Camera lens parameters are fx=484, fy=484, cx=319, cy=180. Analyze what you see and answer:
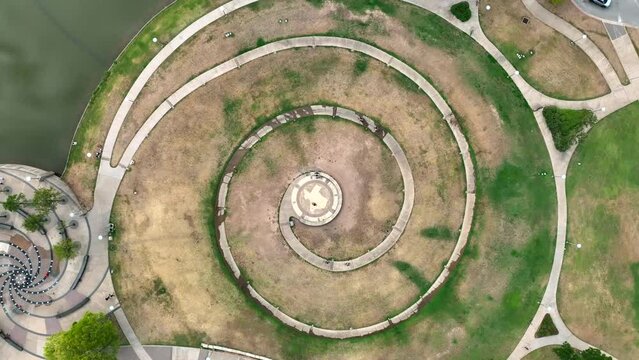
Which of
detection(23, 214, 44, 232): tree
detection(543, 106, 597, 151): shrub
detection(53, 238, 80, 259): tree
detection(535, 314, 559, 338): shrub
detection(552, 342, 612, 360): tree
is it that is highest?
detection(543, 106, 597, 151): shrub

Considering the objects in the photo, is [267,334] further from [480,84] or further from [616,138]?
[616,138]

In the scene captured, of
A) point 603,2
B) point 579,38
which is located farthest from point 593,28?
point 603,2

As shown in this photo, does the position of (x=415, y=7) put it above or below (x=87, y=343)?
above

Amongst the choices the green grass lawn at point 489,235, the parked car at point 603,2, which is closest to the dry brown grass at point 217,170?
the green grass lawn at point 489,235

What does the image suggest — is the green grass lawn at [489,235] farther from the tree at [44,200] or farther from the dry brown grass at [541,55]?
the tree at [44,200]

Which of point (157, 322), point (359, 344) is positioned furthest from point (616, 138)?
point (157, 322)

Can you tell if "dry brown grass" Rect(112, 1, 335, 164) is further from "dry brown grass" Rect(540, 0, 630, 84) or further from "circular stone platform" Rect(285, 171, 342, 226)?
"dry brown grass" Rect(540, 0, 630, 84)

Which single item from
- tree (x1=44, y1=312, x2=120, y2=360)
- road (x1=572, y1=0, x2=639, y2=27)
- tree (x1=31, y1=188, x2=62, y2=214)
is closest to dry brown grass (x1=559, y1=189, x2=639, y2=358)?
road (x1=572, y1=0, x2=639, y2=27)

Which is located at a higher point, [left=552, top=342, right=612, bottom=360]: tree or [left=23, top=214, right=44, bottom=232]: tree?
[left=23, top=214, right=44, bottom=232]: tree
